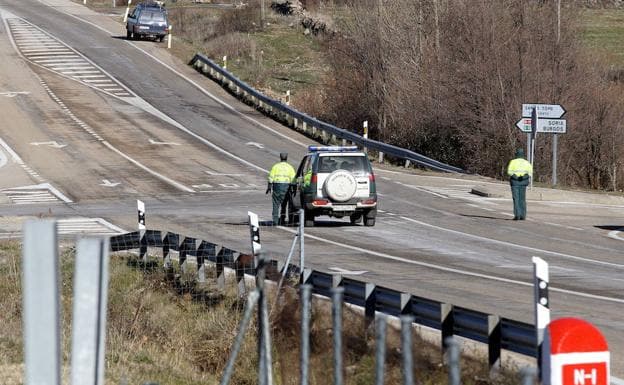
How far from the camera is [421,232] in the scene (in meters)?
25.7

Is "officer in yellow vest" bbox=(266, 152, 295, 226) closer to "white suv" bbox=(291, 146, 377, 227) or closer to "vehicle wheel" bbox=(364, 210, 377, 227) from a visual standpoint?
"white suv" bbox=(291, 146, 377, 227)

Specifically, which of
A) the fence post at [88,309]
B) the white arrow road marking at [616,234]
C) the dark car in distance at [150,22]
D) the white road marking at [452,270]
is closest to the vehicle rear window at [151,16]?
the dark car in distance at [150,22]

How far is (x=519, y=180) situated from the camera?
27.3 metres

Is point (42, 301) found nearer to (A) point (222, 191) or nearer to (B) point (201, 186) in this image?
(A) point (222, 191)

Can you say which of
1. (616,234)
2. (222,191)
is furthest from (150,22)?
(616,234)

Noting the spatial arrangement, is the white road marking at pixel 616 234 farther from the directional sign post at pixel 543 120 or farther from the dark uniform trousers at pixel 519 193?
the directional sign post at pixel 543 120

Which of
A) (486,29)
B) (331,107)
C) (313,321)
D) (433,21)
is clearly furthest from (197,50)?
(313,321)

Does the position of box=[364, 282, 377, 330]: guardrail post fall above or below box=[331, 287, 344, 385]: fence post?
below

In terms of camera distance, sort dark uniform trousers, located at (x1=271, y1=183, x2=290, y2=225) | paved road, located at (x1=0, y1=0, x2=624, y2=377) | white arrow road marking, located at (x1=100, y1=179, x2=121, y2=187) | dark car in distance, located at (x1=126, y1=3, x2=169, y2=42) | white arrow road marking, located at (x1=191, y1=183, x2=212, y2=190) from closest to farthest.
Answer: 1. paved road, located at (x1=0, y1=0, x2=624, y2=377)
2. dark uniform trousers, located at (x1=271, y1=183, x2=290, y2=225)
3. white arrow road marking, located at (x1=100, y1=179, x2=121, y2=187)
4. white arrow road marking, located at (x1=191, y1=183, x2=212, y2=190)
5. dark car in distance, located at (x1=126, y1=3, x2=169, y2=42)

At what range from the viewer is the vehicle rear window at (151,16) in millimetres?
62219

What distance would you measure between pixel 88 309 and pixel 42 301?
35 cm

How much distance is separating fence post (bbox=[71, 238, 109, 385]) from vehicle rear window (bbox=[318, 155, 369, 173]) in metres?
19.6

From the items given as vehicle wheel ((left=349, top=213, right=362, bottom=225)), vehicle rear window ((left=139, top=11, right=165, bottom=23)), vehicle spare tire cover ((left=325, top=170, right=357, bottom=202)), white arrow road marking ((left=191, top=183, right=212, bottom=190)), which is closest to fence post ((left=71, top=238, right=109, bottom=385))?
vehicle spare tire cover ((left=325, top=170, right=357, bottom=202))

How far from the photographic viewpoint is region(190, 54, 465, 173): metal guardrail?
127 feet
